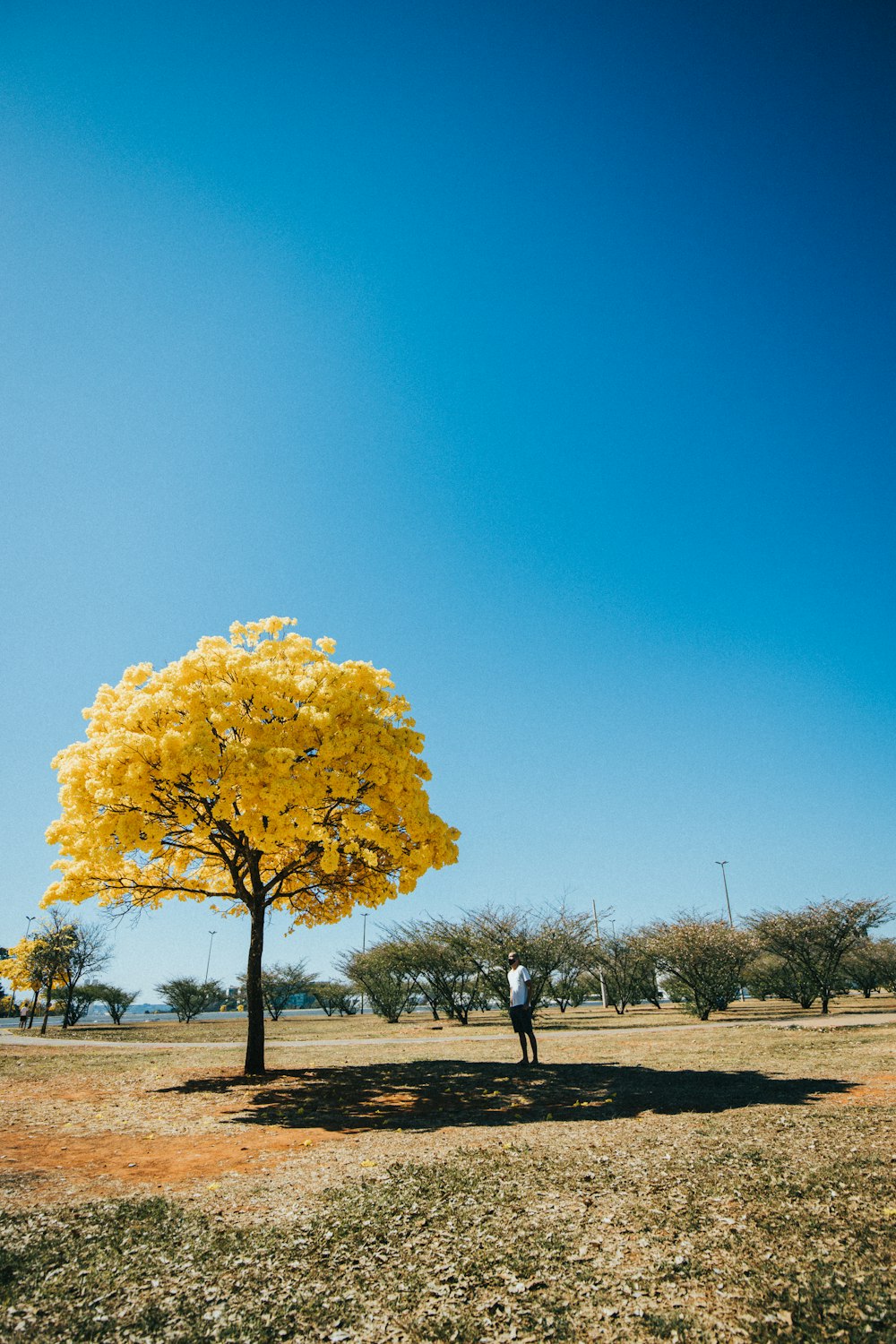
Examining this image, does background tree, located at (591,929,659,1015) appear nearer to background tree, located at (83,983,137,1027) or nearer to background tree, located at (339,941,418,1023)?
background tree, located at (339,941,418,1023)

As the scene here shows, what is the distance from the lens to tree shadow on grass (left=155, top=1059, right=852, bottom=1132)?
8.09 metres

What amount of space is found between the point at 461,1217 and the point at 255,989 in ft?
30.2

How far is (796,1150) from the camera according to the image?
5.86 m

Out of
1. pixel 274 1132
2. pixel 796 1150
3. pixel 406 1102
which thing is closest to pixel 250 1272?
pixel 274 1132

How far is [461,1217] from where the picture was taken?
4508 mm

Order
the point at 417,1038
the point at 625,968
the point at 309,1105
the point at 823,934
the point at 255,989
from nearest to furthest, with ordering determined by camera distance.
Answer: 1. the point at 309,1105
2. the point at 255,989
3. the point at 417,1038
4. the point at 823,934
5. the point at 625,968

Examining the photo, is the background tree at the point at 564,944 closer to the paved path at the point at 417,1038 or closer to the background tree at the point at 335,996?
the paved path at the point at 417,1038

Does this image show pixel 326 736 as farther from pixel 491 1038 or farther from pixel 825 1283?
pixel 491 1038

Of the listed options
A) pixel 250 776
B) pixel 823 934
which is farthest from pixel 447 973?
pixel 250 776

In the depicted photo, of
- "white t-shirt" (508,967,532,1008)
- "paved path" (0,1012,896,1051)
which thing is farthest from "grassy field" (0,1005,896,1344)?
"paved path" (0,1012,896,1051)

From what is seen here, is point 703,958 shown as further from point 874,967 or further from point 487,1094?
point 874,967

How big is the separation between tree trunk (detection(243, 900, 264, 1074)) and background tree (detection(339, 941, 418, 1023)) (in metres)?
18.5

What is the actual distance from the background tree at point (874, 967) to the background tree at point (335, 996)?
34086mm

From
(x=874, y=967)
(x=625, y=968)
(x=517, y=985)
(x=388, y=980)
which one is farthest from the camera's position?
(x=874, y=967)
